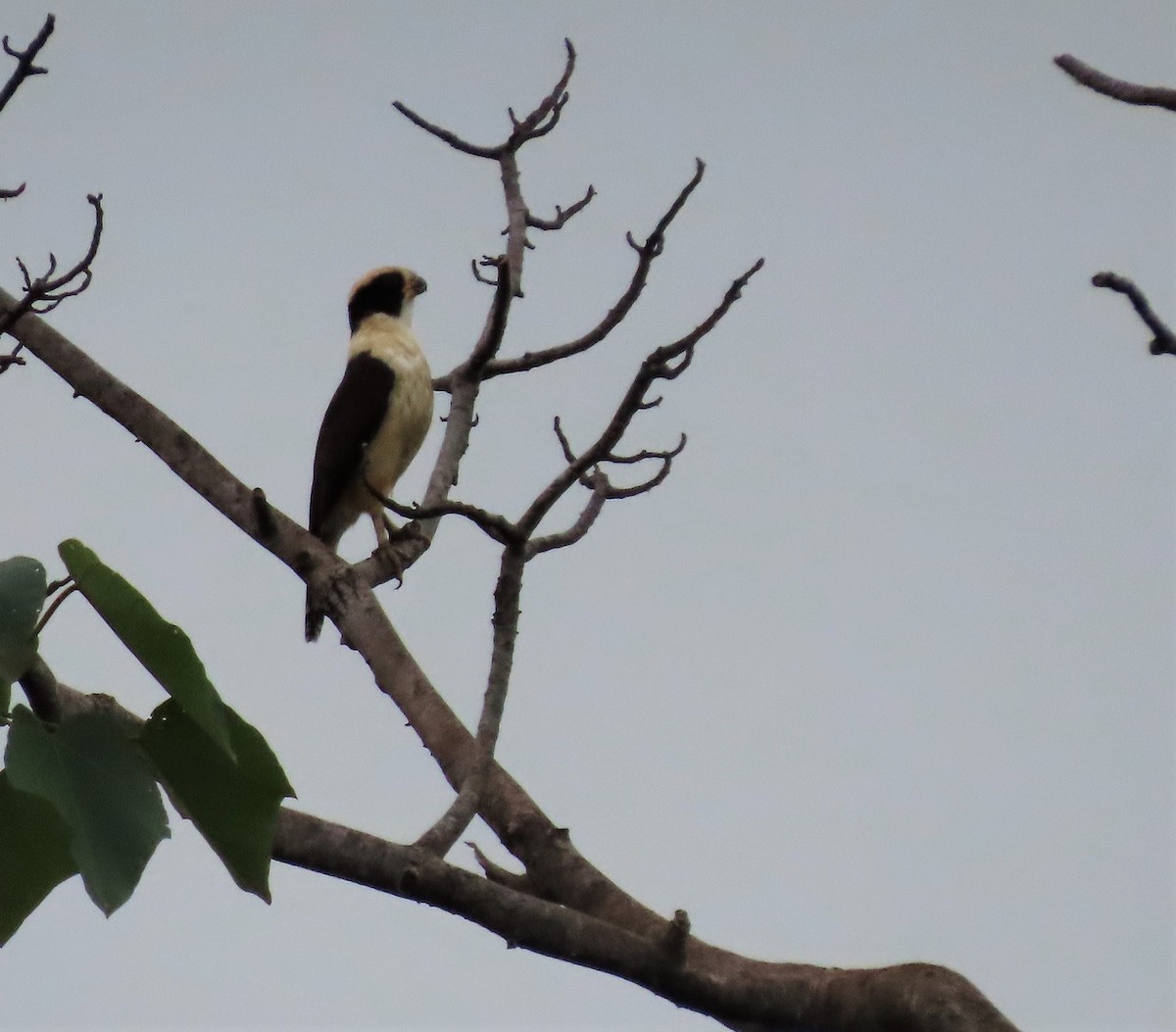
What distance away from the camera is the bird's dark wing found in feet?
23.4

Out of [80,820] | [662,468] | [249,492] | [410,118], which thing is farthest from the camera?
[410,118]

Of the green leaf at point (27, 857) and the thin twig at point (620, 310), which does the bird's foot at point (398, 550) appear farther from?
the green leaf at point (27, 857)

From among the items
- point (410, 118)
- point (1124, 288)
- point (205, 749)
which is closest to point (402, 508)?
point (205, 749)

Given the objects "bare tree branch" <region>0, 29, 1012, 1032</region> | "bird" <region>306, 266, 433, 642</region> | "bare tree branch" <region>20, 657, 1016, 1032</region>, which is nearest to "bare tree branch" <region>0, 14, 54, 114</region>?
"bare tree branch" <region>0, 29, 1012, 1032</region>

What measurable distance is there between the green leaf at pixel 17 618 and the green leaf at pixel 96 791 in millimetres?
57

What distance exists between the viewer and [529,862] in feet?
9.16

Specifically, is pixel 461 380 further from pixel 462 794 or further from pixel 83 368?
pixel 462 794

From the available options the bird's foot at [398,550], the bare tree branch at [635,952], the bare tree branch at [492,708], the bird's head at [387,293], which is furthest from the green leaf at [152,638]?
the bird's head at [387,293]

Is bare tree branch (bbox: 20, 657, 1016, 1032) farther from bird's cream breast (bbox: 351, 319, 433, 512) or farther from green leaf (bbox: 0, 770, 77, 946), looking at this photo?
bird's cream breast (bbox: 351, 319, 433, 512)

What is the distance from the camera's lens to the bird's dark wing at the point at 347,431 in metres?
A: 7.12

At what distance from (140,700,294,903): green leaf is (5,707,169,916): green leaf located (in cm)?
5

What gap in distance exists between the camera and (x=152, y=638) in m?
1.59

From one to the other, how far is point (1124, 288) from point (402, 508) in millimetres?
1656

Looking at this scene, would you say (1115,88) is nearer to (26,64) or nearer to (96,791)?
(96,791)
